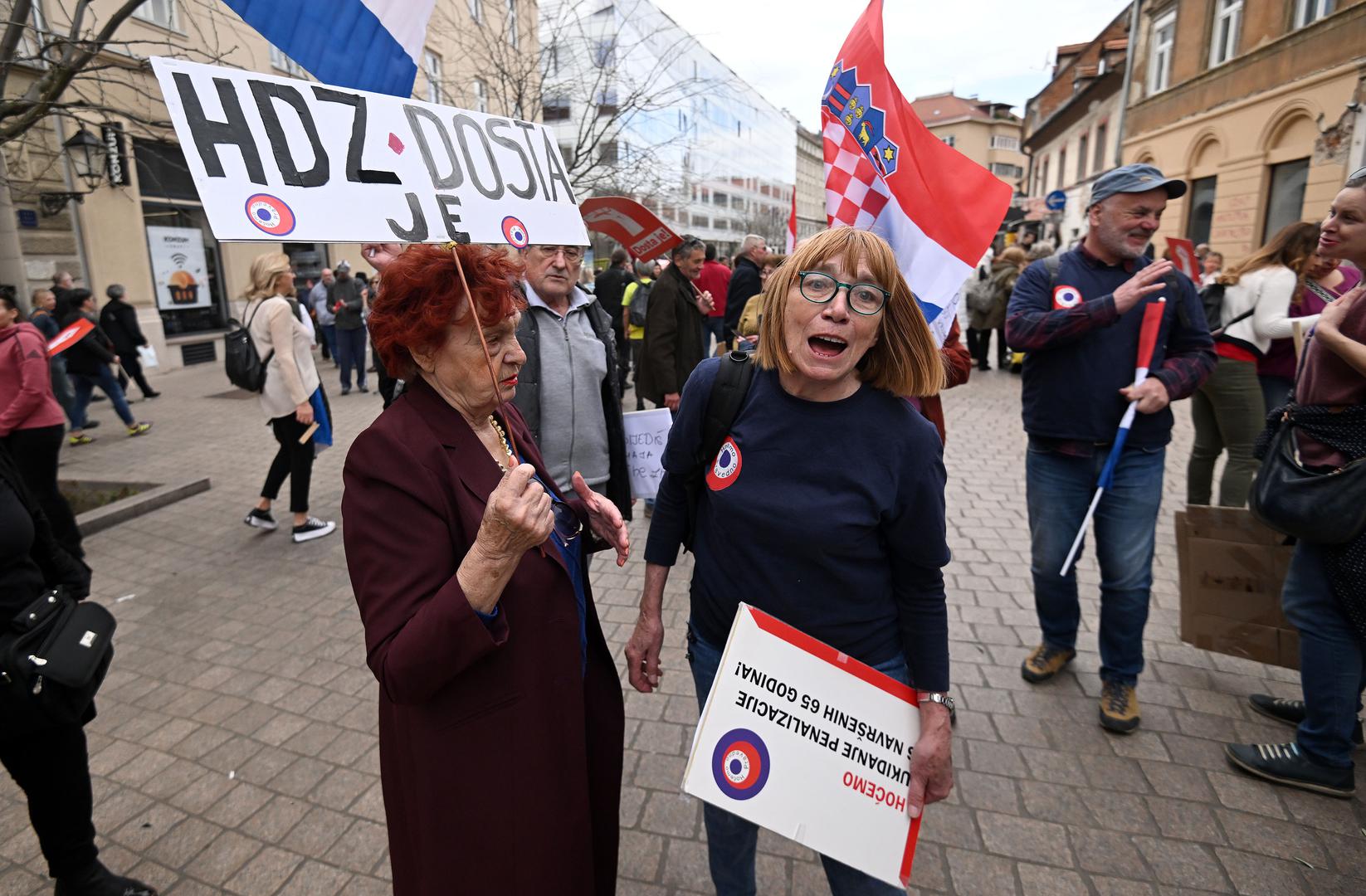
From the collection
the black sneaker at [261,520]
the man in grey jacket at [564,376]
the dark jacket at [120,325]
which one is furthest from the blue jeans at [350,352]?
the man in grey jacket at [564,376]

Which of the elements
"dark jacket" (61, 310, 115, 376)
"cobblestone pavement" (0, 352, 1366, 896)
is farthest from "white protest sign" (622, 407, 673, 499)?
"dark jacket" (61, 310, 115, 376)

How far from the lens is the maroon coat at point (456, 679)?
1.40 m

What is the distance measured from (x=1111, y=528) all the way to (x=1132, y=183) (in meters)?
1.36

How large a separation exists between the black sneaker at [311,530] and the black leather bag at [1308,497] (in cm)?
570

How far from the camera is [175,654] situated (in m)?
4.01

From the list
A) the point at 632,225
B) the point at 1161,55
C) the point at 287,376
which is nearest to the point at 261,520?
the point at 287,376

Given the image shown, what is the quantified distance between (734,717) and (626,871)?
132 cm

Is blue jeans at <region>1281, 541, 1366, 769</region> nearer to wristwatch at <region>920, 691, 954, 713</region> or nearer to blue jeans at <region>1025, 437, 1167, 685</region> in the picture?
blue jeans at <region>1025, 437, 1167, 685</region>

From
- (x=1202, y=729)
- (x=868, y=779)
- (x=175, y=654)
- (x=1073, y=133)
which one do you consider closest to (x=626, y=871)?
(x=868, y=779)

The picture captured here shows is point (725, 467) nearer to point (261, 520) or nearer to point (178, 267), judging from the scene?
point (261, 520)

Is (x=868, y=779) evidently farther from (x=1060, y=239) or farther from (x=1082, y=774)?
(x=1060, y=239)

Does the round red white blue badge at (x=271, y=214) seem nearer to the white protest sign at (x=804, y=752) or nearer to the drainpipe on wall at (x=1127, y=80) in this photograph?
the white protest sign at (x=804, y=752)

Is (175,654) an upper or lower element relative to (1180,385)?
lower

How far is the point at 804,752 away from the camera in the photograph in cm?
160
